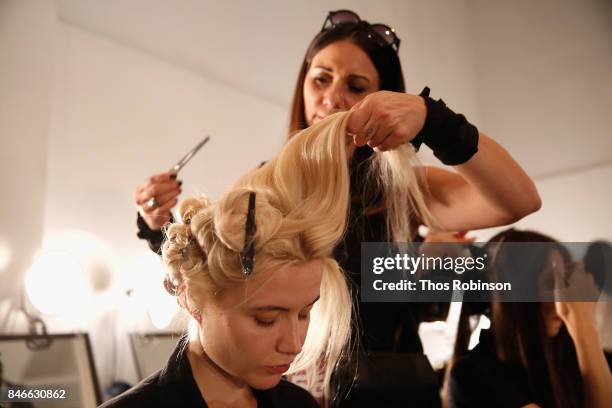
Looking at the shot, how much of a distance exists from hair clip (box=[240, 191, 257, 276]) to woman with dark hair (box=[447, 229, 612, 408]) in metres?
0.36

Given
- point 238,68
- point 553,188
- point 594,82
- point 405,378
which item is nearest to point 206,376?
point 405,378

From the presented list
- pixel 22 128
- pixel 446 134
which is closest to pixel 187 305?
pixel 446 134

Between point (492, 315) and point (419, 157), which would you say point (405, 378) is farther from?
point (419, 157)

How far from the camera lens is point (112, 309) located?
1381 millimetres

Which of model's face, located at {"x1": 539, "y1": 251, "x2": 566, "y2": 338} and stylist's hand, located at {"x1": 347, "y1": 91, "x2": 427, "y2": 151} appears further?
model's face, located at {"x1": 539, "y1": 251, "x2": 566, "y2": 338}

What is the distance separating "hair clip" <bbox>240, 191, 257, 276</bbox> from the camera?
20.7 inches

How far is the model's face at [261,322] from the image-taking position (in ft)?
1.76

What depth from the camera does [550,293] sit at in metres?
0.69

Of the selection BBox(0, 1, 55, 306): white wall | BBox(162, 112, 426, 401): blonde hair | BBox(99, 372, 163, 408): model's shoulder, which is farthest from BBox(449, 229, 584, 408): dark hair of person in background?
BBox(0, 1, 55, 306): white wall

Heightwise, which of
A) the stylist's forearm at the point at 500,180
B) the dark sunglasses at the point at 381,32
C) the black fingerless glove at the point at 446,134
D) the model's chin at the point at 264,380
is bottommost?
the model's chin at the point at 264,380

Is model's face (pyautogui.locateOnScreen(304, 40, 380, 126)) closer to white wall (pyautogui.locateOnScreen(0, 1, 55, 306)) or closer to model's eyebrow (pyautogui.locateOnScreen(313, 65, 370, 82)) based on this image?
model's eyebrow (pyautogui.locateOnScreen(313, 65, 370, 82))

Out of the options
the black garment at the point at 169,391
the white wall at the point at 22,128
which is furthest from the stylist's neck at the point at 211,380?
the white wall at the point at 22,128

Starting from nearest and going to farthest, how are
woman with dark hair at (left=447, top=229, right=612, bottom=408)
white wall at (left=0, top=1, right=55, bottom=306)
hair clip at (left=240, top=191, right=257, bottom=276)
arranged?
hair clip at (left=240, top=191, right=257, bottom=276) → woman with dark hair at (left=447, top=229, right=612, bottom=408) → white wall at (left=0, top=1, right=55, bottom=306)

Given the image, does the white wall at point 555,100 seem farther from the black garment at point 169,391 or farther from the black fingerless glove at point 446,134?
the black garment at point 169,391
